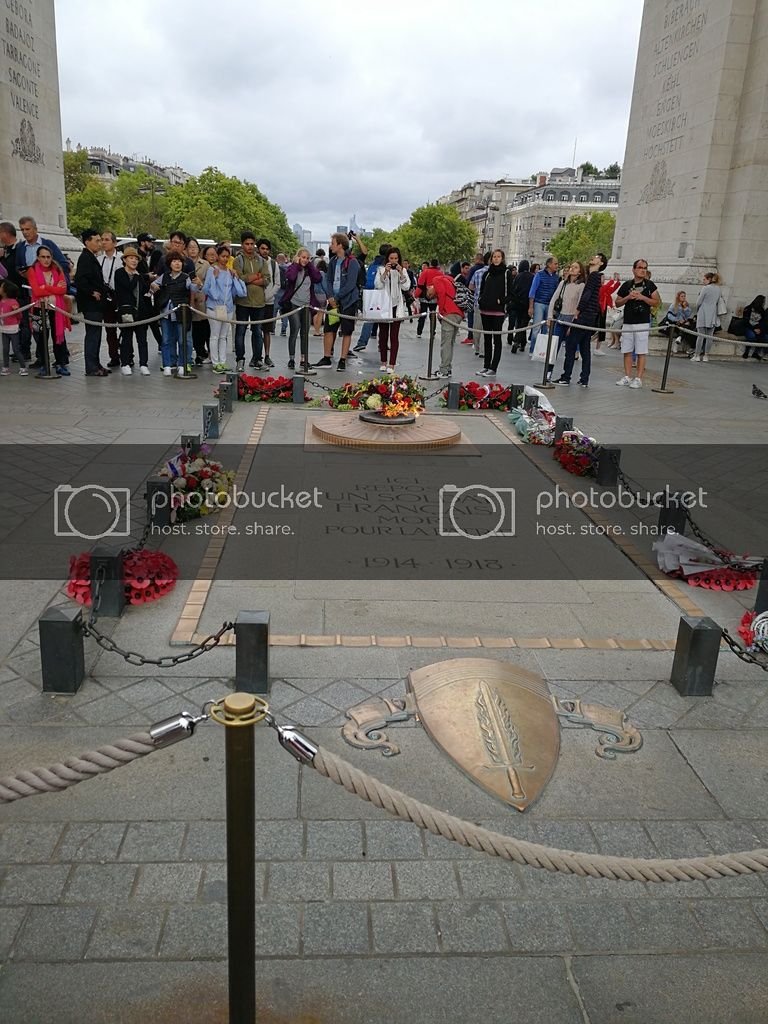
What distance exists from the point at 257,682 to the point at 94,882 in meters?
1.35

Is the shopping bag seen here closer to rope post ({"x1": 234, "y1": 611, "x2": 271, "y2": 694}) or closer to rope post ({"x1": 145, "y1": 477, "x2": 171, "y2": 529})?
rope post ({"x1": 145, "y1": 477, "x2": 171, "y2": 529})

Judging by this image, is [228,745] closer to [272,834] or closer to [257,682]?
[272,834]

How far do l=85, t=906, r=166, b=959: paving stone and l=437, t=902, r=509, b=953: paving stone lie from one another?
0.93m

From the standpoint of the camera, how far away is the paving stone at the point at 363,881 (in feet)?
9.23

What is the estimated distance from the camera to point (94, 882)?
2814mm

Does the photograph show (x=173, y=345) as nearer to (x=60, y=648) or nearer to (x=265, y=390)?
(x=265, y=390)

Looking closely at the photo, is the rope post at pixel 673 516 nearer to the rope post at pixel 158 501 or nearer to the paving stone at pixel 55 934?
the rope post at pixel 158 501

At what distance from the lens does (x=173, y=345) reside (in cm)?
1355

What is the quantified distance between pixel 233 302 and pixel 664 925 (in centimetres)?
1236

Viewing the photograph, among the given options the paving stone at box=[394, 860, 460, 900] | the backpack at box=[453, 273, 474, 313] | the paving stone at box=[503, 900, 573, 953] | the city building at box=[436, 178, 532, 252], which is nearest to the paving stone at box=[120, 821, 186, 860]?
the paving stone at box=[394, 860, 460, 900]

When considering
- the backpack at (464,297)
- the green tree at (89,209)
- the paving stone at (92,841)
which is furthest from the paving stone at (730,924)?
the green tree at (89,209)

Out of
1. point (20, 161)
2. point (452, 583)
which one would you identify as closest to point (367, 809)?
point (452, 583)

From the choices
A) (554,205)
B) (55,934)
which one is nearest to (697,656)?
(55,934)

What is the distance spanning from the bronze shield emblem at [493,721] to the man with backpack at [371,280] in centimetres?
1040
